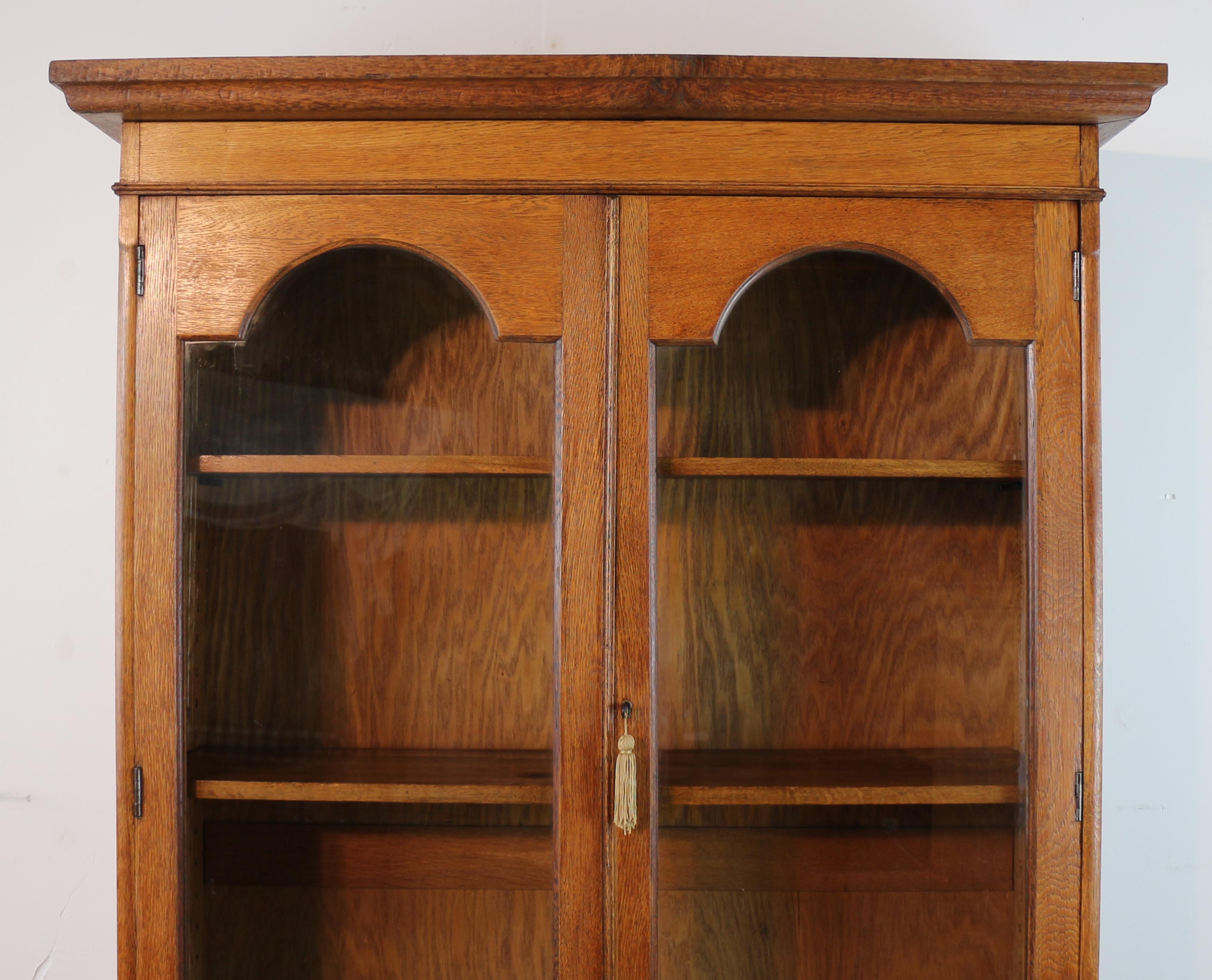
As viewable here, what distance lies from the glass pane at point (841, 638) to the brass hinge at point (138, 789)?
1.33 ft

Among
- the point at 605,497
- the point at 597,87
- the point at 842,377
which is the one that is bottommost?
the point at 605,497

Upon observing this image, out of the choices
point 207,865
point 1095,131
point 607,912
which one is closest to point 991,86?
point 1095,131

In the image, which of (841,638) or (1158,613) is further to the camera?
(1158,613)

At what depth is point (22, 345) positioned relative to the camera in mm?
1021

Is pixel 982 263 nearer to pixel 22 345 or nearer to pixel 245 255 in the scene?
pixel 245 255

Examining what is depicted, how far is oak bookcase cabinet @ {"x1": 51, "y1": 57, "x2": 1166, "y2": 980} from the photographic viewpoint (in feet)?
2.41

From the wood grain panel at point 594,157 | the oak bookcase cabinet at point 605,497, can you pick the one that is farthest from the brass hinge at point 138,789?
the wood grain panel at point 594,157

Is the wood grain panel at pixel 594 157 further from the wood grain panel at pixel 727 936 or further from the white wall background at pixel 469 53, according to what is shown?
the wood grain panel at pixel 727 936

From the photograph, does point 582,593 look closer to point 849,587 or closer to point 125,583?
point 849,587

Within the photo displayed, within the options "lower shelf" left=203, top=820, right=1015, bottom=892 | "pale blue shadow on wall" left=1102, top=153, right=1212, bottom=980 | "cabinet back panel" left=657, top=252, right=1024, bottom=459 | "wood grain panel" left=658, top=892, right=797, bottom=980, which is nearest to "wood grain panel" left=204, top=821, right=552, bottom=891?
"lower shelf" left=203, top=820, right=1015, bottom=892

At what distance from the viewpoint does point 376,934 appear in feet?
2.63

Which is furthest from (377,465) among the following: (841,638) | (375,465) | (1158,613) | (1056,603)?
(1158,613)

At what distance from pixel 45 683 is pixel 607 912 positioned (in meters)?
0.67

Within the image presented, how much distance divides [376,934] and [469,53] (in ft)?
2.87
